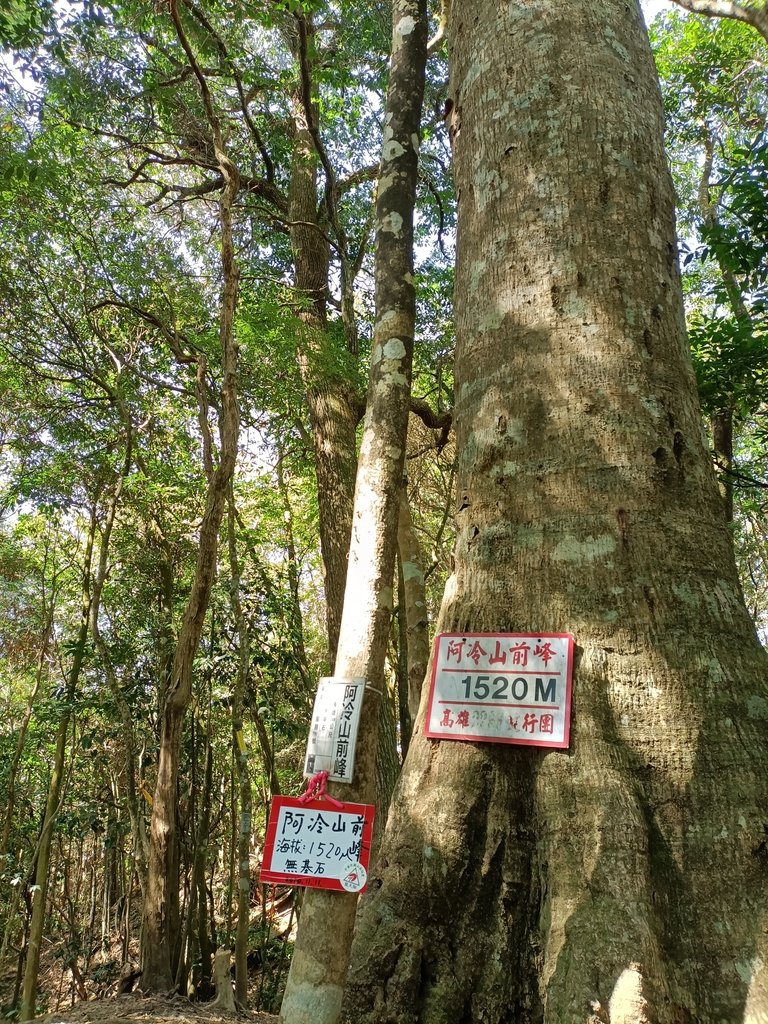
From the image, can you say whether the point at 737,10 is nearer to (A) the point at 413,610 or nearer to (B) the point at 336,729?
(A) the point at 413,610

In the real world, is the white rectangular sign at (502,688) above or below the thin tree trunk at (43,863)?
above

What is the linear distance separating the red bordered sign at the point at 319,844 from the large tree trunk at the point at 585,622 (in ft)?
0.22

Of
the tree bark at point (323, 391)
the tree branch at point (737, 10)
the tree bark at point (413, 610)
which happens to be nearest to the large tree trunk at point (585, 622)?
the tree branch at point (737, 10)

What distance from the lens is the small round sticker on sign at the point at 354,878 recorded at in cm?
167

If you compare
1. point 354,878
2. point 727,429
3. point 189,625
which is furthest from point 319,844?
point 727,429

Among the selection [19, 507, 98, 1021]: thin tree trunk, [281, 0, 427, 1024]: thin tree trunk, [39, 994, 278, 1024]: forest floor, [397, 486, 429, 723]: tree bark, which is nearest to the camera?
[281, 0, 427, 1024]: thin tree trunk

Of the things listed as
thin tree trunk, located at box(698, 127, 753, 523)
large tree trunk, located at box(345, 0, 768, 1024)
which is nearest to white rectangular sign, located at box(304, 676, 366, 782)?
large tree trunk, located at box(345, 0, 768, 1024)

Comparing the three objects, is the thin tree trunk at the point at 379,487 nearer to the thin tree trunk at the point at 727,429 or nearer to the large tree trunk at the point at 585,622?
the large tree trunk at the point at 585,622

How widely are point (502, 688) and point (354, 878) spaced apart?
555mm

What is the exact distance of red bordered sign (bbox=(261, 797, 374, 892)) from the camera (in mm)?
1687

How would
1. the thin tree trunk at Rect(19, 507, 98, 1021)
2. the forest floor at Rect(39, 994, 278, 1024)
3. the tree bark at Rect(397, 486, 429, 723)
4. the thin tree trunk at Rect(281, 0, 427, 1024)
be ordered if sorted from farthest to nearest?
the thin tree trunk at Rect(19, 507, 98, 1021) < the tree bark at Rect(397, 486, 429, 723) < the forest floor at Rect(39, 994, 278, 1024) < the thin tree trunk at Rect(281, 0, 427, 1024)

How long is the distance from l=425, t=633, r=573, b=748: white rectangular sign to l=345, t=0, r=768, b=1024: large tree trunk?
0.04 m

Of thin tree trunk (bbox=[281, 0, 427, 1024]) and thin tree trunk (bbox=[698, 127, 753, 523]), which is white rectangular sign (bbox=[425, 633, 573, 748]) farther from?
thin tree trunk (bbox=[698, 127, 753, 523])

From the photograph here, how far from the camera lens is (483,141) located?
91.0 inches
